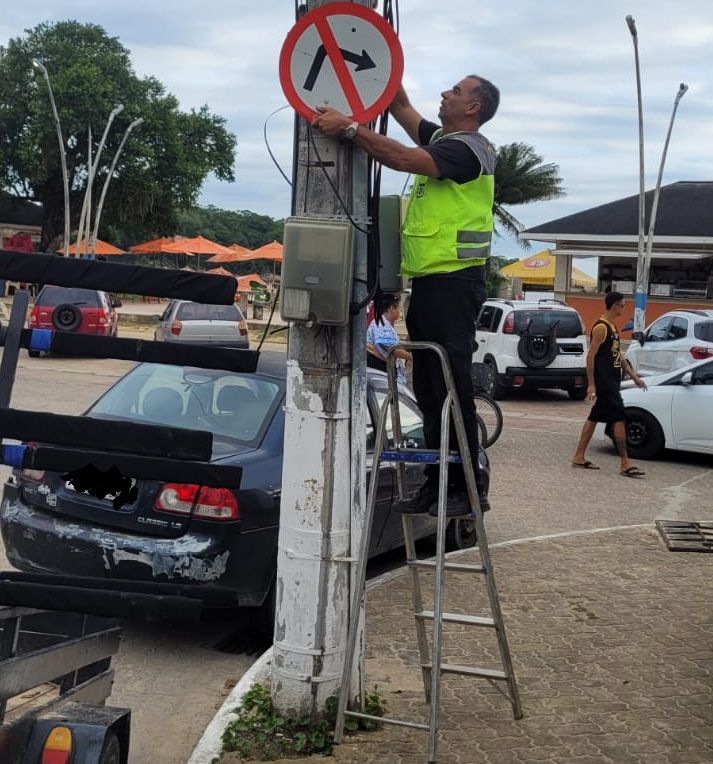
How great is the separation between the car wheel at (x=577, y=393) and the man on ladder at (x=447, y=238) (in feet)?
54.9

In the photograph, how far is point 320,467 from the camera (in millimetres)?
4754

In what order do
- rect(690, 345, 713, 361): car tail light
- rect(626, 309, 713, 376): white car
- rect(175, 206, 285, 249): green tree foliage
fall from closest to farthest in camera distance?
1. rect(690, 345, 713, 361): car tail light
2. rect(626, 309, 713, 376): white car
3. rect(175, 206, 285, 249): green tree foliage

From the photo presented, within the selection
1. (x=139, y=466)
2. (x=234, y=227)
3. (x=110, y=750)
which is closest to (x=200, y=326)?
(x=110, y=750)

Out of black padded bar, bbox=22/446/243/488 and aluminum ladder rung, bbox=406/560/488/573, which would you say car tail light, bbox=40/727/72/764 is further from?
aluminum ladder rung, bbox=406/560/488/573

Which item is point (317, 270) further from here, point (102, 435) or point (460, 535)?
point (460, 535)

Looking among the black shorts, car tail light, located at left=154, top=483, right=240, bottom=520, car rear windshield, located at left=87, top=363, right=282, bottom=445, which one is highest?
car rear windshield, located at left=87, top=363, right=282, bottom=445

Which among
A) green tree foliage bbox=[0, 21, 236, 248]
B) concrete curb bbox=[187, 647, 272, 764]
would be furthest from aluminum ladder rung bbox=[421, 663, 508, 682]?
green tree foliage bbox=[0, 21, 236, 248]

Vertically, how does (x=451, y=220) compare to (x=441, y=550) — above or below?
above

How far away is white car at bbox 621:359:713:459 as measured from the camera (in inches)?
541

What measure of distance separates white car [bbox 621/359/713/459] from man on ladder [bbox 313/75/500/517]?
9417 millimetres

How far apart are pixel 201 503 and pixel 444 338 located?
2054 millimetres

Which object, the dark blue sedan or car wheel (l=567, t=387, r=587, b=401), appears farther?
car wheel (l=567, t=387, r=587, b=401)

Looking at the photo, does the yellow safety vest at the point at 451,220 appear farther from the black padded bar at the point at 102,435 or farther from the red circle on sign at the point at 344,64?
the black padded bar at the point at 102,435

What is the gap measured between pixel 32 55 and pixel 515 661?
58537mm
